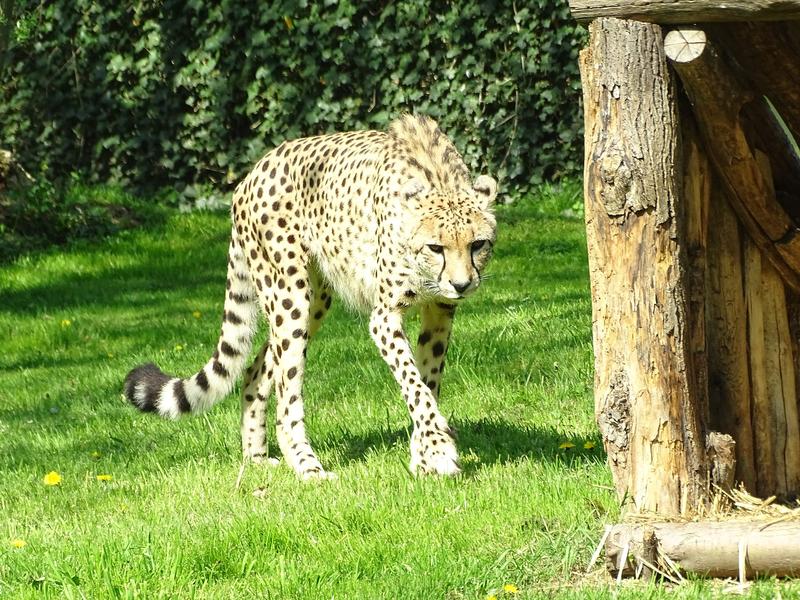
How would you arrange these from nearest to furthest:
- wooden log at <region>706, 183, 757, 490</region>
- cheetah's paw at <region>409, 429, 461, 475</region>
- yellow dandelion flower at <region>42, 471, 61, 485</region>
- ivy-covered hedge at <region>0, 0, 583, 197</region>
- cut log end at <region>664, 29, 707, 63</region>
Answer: cut log end at <region>664, 29, 707, 63</region>, wooden log at <region>706, 183, 757, 490</region>, cheetah's paw at <region>409, 429, 461, 475</region>, yellow dandelion flower at <region>42, 471, 61, 485</region>, ivy-covered hedge at <region>0, 0, 583, 197</region>

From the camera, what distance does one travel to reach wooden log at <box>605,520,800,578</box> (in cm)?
388

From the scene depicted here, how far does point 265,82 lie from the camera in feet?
41.8

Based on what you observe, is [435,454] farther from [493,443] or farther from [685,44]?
[685,44]

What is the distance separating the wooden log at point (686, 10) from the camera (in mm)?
3607

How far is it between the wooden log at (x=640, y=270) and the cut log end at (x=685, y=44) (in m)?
0.05

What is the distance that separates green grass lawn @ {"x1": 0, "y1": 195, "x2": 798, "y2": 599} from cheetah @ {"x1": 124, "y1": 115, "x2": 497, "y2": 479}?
28 cm

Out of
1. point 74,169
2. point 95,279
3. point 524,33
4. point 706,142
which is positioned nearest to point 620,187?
point 706,142

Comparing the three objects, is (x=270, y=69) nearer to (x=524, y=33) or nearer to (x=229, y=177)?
(x=229, y=177)

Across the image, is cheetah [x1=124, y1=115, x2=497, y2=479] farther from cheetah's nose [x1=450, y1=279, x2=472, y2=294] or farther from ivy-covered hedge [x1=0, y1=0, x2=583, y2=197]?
ivy-covered hedge [x1=0, y1=0, x2=583, y2=197]

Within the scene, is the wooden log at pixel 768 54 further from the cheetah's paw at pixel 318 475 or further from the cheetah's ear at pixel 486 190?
the cheetah's paw at pixel 318 475

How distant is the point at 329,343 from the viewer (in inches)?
323

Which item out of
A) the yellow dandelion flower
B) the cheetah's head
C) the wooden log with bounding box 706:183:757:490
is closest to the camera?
the wooden log with bounding box 706:183:757:490

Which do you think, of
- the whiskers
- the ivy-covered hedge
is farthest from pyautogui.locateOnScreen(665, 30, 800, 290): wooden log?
the ivy-covered hedge

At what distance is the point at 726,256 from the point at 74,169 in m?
10.2
